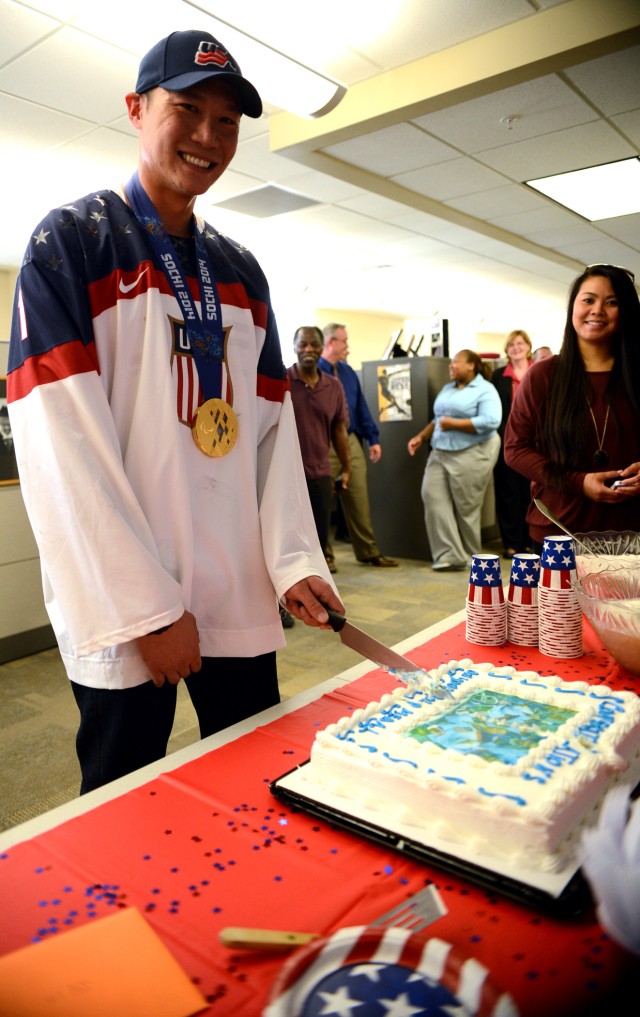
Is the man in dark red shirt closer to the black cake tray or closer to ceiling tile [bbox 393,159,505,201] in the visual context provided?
ceiling tile [bbox 393,159,505,201]

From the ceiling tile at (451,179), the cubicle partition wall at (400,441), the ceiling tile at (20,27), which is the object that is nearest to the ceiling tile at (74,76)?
the ceiling tile at (20,27)

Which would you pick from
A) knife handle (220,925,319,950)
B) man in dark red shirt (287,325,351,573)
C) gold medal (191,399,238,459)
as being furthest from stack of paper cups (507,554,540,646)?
man in dark red shirt (287,325,351,573)

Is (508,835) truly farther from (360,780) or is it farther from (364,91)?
(364,91)

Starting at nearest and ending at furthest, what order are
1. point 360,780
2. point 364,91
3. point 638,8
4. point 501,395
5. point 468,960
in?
point 468,960 < point 360,780 < point 638,8 < point 364,91 < point 501,395

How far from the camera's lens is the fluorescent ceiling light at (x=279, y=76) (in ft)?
10.9

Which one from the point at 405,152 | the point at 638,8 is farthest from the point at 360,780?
the point at 405,152

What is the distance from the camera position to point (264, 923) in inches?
24.8

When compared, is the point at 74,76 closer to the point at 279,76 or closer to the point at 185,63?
the point at 279,76

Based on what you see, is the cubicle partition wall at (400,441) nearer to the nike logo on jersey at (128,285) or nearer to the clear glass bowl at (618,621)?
the clear glass bowl at (618,621)

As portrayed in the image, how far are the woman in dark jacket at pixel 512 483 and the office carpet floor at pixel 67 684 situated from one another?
1.28 ft

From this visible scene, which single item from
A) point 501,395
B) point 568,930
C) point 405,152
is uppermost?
point 405,152

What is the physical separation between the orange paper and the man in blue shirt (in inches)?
190

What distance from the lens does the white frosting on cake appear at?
69 centimetres

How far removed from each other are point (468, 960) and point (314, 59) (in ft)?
14.1
